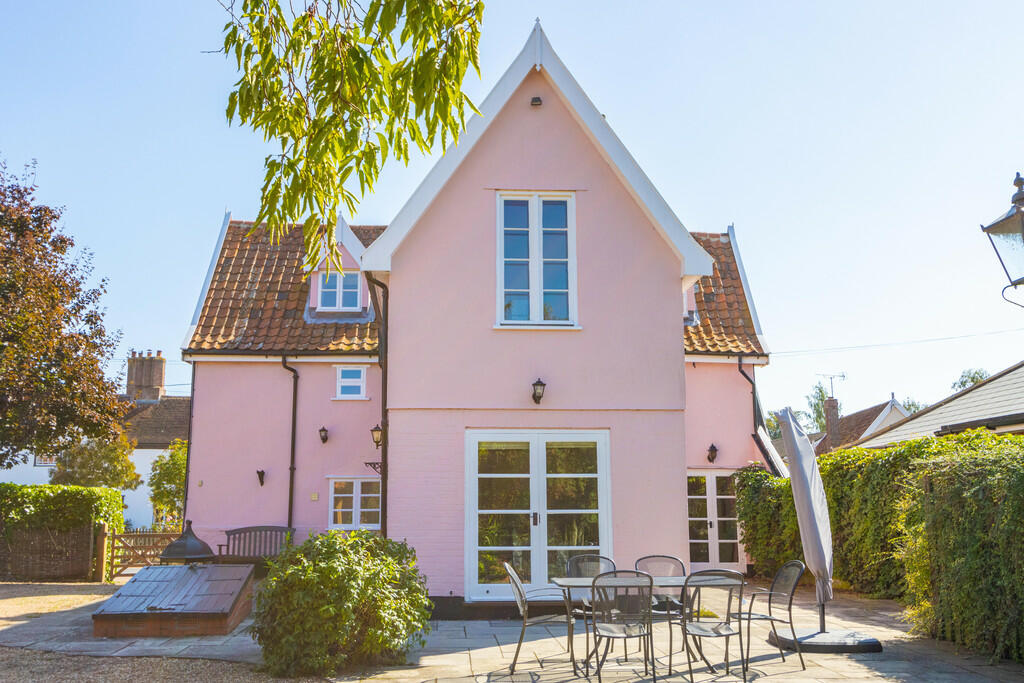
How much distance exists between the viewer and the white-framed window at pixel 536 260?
12.2 metres

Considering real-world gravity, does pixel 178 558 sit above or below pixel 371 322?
below

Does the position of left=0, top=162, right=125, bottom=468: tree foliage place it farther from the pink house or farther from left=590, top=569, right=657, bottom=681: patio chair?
left=590, top=569, right=657, bottom=681: patio chair

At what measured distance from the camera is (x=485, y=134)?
12.5 metres

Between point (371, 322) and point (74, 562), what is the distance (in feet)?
26.0

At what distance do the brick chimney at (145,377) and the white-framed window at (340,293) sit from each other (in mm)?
19663

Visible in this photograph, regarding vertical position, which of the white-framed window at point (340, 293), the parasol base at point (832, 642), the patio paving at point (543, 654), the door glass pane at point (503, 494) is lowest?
the patio paving at point (543, 654)

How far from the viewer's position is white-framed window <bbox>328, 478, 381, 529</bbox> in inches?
674

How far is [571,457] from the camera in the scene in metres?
11.8

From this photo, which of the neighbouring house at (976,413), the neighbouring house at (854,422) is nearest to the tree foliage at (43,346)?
the neighbouring house at (976,413)

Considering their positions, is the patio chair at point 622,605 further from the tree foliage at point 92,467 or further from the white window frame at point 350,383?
the tree foliage at point 92,467

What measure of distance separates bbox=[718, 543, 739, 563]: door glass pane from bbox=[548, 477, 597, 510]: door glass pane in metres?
7.29

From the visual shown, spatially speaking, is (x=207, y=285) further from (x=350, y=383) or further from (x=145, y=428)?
(x=145, y=428)

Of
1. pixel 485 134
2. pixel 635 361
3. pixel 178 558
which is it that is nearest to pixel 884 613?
pixel 635 361

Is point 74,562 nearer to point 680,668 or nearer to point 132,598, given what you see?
point 132,598
